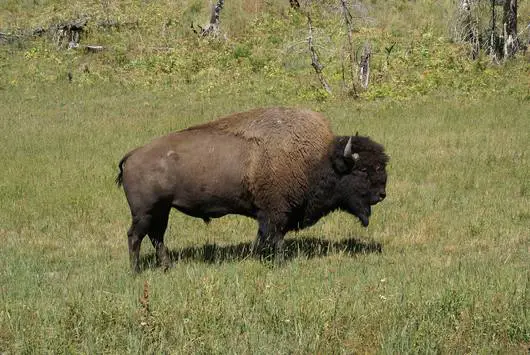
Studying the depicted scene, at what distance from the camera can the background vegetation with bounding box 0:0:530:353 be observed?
470 cm

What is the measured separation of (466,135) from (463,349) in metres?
10.5

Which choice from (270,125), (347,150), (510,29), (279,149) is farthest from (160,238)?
(510,29)

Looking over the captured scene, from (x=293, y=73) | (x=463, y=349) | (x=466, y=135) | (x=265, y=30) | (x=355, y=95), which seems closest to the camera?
(x=463, y=349)

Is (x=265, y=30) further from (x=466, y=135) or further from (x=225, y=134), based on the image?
(x=225, y=134)

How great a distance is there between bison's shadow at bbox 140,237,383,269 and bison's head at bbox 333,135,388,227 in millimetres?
586

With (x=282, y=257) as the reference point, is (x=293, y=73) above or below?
above

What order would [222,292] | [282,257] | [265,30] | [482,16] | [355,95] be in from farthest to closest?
[265,30], [482,16], [355,95], [282,257], [222,292]

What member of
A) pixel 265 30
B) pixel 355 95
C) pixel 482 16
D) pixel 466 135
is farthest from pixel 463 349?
pixel 265 30

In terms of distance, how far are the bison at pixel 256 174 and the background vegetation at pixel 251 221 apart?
0.52 m

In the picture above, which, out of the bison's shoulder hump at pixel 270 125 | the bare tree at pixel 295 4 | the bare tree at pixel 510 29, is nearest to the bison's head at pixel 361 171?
the bison's shoulder hump at pixel 270 125

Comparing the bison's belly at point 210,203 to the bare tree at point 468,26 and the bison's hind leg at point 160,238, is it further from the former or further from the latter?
the bare tree at point 468,26

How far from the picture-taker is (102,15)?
27.9 meters

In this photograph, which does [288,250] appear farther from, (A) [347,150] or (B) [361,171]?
(A) [347,150]

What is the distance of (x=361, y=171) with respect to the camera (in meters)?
8.50
